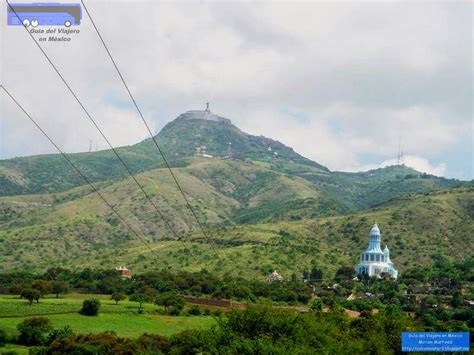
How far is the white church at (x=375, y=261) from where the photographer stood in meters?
154

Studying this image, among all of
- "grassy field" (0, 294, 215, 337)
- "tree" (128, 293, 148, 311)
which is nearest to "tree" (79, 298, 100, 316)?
"grassy field" (0, 294, 215, 337)

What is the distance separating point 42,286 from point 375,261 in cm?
7167

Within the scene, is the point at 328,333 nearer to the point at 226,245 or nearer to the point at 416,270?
the point at 416,270

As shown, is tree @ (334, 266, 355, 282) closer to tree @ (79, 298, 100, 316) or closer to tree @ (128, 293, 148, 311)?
tree @ (128, 293, 148, 311)

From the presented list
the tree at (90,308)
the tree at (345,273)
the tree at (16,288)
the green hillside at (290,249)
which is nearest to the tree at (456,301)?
the tree at (345,273)

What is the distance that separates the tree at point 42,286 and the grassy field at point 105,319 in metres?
3.12

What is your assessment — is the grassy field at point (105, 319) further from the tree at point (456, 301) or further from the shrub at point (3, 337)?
the tree at point (456, 301)

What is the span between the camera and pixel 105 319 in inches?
3976

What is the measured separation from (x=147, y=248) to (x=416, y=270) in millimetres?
70985

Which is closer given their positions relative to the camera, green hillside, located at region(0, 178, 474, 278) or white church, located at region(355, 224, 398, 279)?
white church, located at region(355, 224, 398, 279)

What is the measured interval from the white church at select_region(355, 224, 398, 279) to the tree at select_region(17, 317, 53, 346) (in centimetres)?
8103

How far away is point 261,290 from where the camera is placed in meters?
121

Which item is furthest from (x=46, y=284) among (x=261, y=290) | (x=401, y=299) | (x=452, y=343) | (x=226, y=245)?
(x=452, y=343)

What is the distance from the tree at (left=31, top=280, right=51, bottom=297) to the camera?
4538 inches
